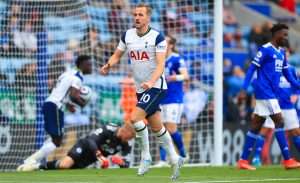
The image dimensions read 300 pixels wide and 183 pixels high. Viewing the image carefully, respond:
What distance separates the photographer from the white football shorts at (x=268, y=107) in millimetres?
12891

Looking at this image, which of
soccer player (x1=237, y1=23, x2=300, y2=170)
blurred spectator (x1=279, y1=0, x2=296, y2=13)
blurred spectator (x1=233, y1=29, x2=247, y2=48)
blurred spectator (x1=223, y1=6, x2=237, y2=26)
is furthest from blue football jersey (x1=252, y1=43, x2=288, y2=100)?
blurred spectator (x1=279, y1=0, x2=296, y2=13)

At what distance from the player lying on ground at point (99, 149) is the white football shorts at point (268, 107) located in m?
2.37

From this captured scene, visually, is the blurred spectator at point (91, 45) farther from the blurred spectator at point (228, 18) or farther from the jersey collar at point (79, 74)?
the blurred spectator at point (228, 18)

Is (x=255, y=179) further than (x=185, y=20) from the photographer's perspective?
No

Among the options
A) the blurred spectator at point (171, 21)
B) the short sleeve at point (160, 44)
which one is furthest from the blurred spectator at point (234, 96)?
the short sleeve at point (160, 44)

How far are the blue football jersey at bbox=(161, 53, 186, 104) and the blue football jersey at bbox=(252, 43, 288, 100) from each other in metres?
2.24

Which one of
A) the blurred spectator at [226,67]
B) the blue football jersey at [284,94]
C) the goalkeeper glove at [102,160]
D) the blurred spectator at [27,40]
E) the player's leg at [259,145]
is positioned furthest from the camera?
the blurred spectator at [226,67]

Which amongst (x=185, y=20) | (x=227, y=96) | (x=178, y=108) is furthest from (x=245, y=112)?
(x=178, y=108)

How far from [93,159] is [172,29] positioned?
3804 millimetres

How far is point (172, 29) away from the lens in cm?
1744

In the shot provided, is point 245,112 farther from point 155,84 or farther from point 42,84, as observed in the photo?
point 155,84

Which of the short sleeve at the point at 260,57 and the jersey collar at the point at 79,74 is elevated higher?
the short sleeve at the point at 260,57

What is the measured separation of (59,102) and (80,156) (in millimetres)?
941

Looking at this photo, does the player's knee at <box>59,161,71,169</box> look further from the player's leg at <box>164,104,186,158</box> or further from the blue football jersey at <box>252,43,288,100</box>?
the blue football jersey at <box>252,43,288,100</box>
